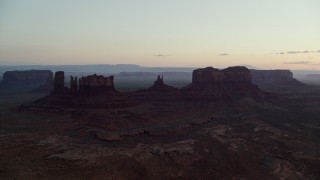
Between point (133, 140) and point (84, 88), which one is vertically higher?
point (84, 88)

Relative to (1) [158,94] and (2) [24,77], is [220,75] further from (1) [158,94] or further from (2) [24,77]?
(2) [24,77]

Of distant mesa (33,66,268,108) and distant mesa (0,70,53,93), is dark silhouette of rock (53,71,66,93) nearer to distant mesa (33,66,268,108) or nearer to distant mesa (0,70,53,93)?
distant mesa (33,66,268,108)

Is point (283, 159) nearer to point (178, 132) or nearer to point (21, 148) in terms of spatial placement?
point (178, 132)

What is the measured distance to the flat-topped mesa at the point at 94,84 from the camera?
76625 millimetres

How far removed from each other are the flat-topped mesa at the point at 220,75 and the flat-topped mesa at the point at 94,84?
3083cm

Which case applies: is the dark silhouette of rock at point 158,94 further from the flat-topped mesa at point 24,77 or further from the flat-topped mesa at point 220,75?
the flat-topped mesa at point 24,77

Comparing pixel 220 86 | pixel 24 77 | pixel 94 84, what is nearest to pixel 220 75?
pixel 220 86

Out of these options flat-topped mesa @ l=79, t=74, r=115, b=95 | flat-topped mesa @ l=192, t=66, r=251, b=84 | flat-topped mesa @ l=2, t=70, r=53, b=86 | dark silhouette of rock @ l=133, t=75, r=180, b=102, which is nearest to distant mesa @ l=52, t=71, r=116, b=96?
flat-topped mesa @ l=79, t=74, r=115, b=95

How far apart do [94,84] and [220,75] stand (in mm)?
38583

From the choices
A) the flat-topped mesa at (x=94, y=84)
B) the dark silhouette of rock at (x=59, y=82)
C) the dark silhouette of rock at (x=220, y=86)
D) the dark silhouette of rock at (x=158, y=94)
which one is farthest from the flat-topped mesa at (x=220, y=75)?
the dark silhouette of rock at (x=59, y=82)

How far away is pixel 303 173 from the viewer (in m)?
42.2

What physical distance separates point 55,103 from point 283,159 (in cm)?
4717

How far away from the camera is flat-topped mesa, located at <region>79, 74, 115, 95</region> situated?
3017 inches

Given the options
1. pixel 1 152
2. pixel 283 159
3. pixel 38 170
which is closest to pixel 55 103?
pixel 1 152
